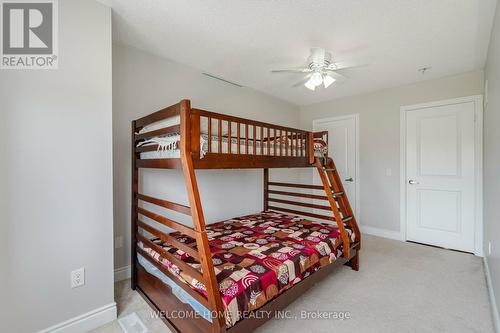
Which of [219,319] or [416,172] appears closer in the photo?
[219,319]

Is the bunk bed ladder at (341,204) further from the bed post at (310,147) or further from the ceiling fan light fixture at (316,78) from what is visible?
the ceiling fan light fixture at (316,78)

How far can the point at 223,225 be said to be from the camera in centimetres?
272

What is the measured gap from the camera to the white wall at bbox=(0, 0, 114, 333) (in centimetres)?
136

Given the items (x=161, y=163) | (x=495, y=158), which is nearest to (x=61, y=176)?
(x=161, y=163)

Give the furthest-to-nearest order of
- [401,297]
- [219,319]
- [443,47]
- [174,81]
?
[174,81] < [443,47] < [401,297] < [219,319]

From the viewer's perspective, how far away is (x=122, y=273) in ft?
7.44

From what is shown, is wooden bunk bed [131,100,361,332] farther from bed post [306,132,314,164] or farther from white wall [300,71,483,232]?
white wall [300,71,483,232]

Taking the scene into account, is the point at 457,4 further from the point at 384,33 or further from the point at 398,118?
the point at 398,118

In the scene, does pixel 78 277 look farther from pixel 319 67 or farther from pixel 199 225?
pixel 319 67

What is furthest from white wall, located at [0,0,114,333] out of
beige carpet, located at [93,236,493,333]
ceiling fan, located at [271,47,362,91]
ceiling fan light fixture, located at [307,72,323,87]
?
ceiling fan light fixture, located at [307,72,323,87]

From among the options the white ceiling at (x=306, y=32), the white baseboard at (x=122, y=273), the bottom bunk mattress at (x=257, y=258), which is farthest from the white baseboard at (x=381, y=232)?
the white baseboard at (x=122, y=273)

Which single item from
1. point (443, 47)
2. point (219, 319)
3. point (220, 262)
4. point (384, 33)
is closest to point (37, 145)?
point (220, 262)

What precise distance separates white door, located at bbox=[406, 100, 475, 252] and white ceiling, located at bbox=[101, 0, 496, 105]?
61 centimetres

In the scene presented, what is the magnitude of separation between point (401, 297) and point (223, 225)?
184cm
